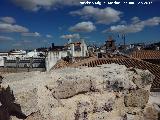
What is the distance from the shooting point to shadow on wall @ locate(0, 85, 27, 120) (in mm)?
2916

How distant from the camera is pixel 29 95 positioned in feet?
9.61

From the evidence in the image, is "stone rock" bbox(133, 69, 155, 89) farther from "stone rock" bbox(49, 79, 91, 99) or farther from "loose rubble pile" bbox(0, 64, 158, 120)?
"stone rock" bbox(49, 79, 91, 99)

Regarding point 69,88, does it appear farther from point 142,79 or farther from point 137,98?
point 142,79

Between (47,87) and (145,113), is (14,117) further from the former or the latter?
(145,113)

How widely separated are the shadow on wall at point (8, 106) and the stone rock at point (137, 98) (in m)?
1.35

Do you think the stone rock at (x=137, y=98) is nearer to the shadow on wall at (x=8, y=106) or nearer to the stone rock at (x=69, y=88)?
the stone rock at (x=69, y=88)

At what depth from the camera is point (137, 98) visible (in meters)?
3.58

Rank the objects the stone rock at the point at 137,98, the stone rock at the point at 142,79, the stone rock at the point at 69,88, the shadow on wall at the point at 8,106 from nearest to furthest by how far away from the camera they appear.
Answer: the shadow on wall at the point at 8,106 < the stone rock at the point at 69,88 < the stone rock at the point at 137,98 < the stone rock at the point at 142,79

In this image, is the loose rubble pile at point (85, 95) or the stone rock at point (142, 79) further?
the stone rock at point (142, 79)

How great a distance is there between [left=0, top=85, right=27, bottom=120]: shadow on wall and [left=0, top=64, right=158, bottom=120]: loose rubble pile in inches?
1.4

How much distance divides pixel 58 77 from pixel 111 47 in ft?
117

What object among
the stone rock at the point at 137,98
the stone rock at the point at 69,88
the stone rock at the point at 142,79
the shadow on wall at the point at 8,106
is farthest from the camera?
the stone rock at the point at 142,79

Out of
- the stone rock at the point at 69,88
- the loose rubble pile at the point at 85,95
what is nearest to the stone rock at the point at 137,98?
the loose rubble pile at the point at 85,95

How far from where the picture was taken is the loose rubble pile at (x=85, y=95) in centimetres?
297
